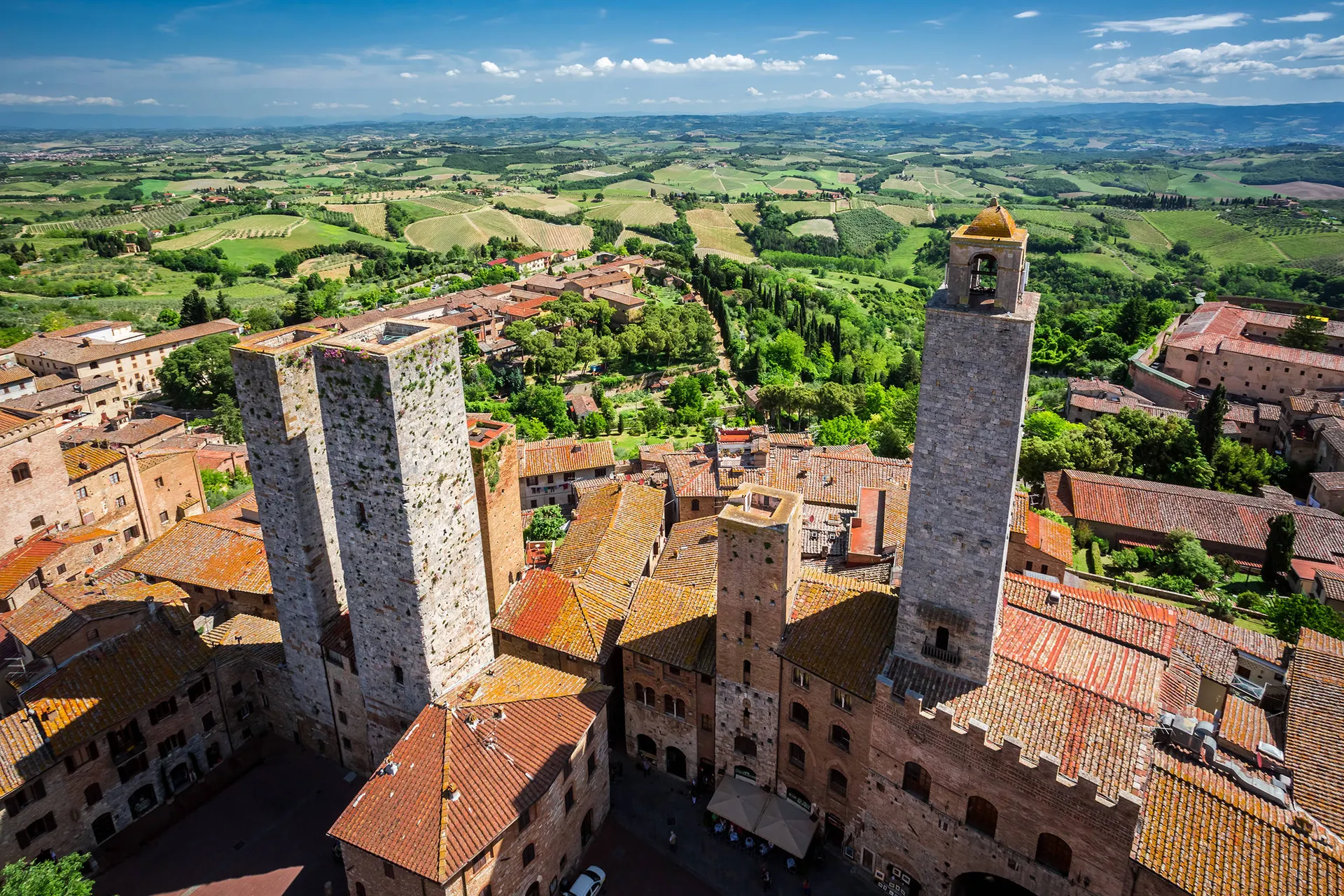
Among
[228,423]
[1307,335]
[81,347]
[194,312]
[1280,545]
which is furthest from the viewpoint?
[194,312]

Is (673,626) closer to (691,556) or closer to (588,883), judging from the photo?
(691,556)

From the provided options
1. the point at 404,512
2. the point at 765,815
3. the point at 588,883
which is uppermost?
the point at 404,512

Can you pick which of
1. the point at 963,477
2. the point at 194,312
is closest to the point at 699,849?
the point at 963,477

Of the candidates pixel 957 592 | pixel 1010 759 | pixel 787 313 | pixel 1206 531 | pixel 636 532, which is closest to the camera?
pixel 1010 759


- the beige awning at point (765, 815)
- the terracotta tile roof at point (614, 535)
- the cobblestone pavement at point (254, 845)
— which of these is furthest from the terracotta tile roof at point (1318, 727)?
the cobblestone pavement at point (254, 845)

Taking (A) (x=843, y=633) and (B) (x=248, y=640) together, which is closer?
(A) (x=843, y=633)

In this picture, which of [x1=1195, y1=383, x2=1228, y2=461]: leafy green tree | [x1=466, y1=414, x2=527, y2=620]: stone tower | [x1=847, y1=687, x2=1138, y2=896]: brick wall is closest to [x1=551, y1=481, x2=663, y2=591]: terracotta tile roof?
[x1=466, y1=414, x2=527, y2=620]: stone tower

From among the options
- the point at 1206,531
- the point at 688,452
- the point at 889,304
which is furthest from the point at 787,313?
the point at 1206,531

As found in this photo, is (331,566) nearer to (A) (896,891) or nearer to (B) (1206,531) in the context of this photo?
(A) (896,891)
